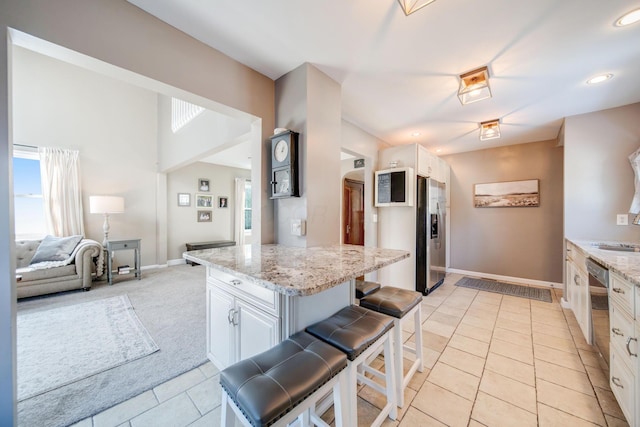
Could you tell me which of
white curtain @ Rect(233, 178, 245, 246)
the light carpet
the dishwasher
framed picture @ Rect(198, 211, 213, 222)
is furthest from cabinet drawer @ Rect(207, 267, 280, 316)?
white curtain @ Rect(233, 178, 245, 246)

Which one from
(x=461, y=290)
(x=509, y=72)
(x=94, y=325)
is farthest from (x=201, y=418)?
(x=461, y=290)

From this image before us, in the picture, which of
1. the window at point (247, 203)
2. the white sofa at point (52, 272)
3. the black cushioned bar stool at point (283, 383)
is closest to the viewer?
the black cushioned bar stool at point (283, 383)

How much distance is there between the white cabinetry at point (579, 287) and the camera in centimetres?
207

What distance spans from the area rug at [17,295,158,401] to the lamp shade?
1791mm

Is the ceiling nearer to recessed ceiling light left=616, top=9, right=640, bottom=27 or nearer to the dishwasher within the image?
recessed ceiling light left=616, top=9, right=640, bottom=27

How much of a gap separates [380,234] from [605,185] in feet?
8.89

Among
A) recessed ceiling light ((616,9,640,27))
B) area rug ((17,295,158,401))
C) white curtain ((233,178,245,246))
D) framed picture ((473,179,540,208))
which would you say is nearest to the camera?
recessed ceiling light ((616,9,640,27))

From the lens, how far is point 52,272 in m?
3.33

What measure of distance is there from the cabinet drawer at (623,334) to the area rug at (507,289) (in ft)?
7.34

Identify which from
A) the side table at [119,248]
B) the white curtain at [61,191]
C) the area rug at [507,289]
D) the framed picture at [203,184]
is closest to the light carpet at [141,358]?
the side table at [119,248]

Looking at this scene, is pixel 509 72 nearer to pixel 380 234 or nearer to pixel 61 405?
pixel 380 234

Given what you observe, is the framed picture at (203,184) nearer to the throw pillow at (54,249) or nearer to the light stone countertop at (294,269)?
the throw pillow at (54,249)

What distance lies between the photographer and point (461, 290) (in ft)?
12.1

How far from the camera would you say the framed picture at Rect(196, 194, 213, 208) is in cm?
577
